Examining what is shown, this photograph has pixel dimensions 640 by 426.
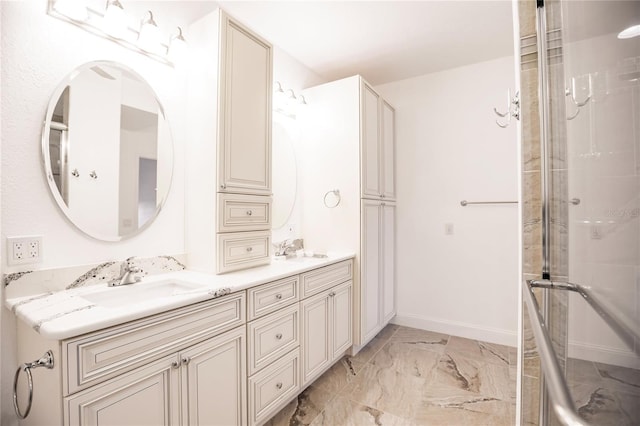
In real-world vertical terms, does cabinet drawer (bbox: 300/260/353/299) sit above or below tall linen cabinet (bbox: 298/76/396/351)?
below

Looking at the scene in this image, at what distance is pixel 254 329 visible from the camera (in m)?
1.52

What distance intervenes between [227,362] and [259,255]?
69 cm

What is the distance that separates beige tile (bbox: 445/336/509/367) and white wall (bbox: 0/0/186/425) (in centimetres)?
261

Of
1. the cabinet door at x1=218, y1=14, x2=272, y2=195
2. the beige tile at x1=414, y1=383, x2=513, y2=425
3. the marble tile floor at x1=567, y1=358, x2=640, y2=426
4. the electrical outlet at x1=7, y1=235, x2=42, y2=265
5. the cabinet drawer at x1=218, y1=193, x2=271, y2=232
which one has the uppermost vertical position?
the cabinet door at x1=218, y1=14, x2=272, y2=195

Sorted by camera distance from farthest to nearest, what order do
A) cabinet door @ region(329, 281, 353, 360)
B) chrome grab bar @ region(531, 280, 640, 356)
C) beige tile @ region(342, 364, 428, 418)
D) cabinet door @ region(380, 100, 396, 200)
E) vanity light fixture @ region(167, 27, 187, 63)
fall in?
cabinet door @ region(380, 100, 396, 200), cabinet door @ region(329, 281, 353, 360), beige tile @ region(342, 364, 428, 418), vanity light fixture @ region(167, 27, 187, 63), chrome grab bar @ region(531, 280, 640, 356)

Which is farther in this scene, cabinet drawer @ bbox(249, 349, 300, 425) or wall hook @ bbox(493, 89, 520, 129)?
cabinet drawer @ bbox(249, 349, 300, 425)

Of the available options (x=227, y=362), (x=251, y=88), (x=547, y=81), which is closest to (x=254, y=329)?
(x=227, y=362)

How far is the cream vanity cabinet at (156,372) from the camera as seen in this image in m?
0.92

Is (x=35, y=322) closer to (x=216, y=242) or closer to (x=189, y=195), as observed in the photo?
(x=216, y=242)

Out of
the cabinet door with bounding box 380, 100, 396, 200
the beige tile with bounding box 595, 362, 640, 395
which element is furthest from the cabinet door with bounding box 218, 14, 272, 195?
the beige tile with bounding box 595, 362, 640, 395

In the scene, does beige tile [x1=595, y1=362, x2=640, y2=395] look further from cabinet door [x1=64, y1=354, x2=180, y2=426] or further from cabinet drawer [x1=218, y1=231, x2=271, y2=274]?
cabinet drawer [x1=218, y1=231, x2=271, y2=274]

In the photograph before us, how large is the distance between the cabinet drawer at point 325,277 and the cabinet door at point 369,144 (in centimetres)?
60

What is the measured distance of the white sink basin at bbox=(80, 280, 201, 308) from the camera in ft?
4.32

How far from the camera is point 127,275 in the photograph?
1441 mm
